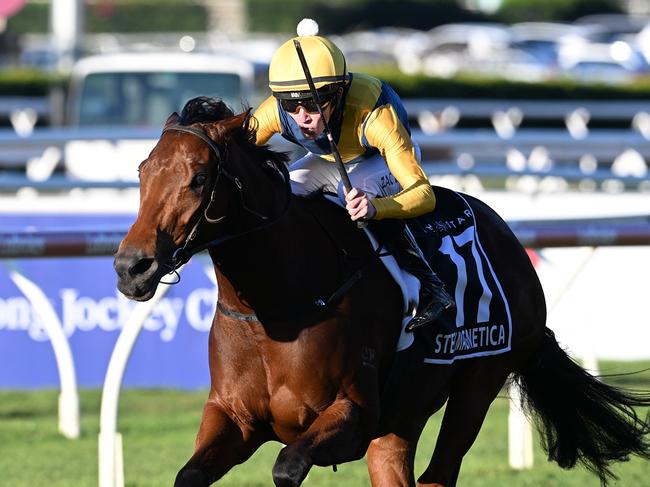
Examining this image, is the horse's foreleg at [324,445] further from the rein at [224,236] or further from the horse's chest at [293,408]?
the rein at [224,236]

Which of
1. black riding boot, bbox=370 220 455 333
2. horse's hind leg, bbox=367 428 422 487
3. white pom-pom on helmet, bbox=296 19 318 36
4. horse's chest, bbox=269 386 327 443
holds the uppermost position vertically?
white pom-pom on helmet, bbox=296 19 318 36

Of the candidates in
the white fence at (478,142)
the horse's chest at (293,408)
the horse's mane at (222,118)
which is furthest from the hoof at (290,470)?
the white fence at (478,142)

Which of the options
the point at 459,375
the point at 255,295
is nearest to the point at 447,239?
the point at 459,375

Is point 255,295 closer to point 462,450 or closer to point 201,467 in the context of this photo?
point 201,467

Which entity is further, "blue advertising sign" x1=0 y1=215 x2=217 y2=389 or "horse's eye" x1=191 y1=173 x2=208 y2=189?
"blue advertising sign" x1=0 y1=215 x2=217 y2=389

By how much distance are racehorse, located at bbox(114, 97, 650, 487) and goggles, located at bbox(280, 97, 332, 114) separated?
0.39 ft

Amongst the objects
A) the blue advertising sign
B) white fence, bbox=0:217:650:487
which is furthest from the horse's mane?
the blue advertising sign

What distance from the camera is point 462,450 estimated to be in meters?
4.72

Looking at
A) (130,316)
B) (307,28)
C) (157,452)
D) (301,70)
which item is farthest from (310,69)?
(157,452)

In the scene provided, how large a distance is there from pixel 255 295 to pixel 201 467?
0.50 metres

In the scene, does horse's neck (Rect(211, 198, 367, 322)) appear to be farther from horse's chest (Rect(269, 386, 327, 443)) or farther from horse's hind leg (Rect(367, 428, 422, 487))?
horse's hind leg (Rect(367, 428, 422, 487))

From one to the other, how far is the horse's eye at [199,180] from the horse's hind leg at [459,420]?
153cm

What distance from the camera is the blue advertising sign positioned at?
24.8 ft

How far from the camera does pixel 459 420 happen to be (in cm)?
473
